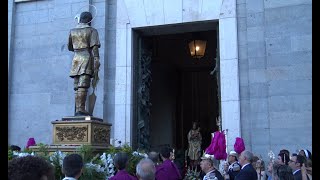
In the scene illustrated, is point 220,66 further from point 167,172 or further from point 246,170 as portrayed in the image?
point 246,170

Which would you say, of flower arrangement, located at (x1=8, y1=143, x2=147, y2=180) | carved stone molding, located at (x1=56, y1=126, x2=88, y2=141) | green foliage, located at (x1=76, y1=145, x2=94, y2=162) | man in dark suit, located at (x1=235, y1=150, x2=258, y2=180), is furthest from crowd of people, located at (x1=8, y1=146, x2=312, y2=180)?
carved stone molding, located at (x1=56, y1=126, x2=88, y2=141)

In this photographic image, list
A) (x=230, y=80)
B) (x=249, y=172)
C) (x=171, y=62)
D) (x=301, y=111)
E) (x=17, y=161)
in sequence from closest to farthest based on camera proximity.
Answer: (x=17, y=161), (x=249, y=172), (x=301, y=111), (x=230, y=80), (x=171, y=62)

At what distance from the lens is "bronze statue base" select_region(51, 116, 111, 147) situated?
354 inches

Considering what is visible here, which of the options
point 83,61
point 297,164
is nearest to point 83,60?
point 83,61

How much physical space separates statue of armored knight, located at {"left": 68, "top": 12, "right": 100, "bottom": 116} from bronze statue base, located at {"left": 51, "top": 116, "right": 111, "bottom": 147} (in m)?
0.41

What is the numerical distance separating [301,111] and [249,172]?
5.00 m

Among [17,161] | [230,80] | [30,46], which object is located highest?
[30,46]

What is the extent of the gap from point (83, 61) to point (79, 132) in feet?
5.25

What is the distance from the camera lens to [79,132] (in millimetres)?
9062

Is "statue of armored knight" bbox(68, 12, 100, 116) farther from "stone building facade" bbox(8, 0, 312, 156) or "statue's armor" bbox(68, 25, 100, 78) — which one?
"stone building facade" bbox(8, 0, 312, 156)

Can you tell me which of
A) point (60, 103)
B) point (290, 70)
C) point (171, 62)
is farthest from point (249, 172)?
point (171, 62)

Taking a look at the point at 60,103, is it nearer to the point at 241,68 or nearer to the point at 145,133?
the point at 145,133

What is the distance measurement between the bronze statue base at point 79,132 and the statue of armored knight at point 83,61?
41 cm

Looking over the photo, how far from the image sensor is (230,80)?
38.7 feet
